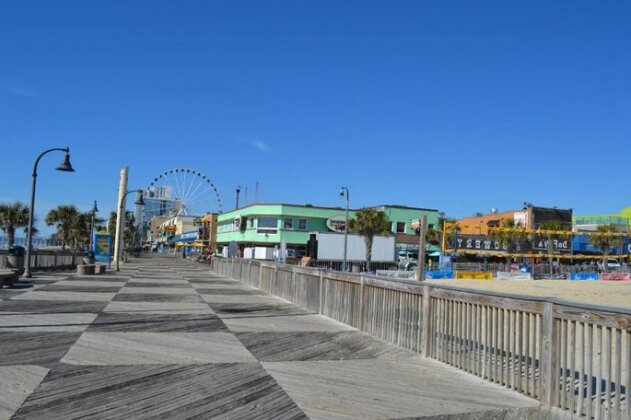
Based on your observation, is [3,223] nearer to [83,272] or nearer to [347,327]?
[83,272]

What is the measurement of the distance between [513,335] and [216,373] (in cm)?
342

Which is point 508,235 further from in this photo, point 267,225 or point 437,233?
point 267,225

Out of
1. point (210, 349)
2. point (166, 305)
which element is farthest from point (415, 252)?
point (210, 349)

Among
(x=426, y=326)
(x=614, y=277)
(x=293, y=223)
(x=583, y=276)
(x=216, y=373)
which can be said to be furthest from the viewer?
(x=293, y=223)

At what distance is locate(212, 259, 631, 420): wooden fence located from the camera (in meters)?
5.09

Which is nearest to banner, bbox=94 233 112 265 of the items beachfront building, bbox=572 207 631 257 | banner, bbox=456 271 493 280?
banner, bbox=456 271 493 280

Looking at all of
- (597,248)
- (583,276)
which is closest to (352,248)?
(583,276)

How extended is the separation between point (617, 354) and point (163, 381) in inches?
176

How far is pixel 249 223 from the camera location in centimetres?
6425

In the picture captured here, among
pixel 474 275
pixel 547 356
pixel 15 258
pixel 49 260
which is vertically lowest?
pixel 474 275

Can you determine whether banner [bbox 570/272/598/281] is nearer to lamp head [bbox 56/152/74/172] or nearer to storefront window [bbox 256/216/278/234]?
storefront window [bbox 256/216/278/234]

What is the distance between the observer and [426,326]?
829cm

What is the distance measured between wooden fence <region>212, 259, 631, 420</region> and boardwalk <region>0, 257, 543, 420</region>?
0.83 ft

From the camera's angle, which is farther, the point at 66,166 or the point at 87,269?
the point at 87,269
